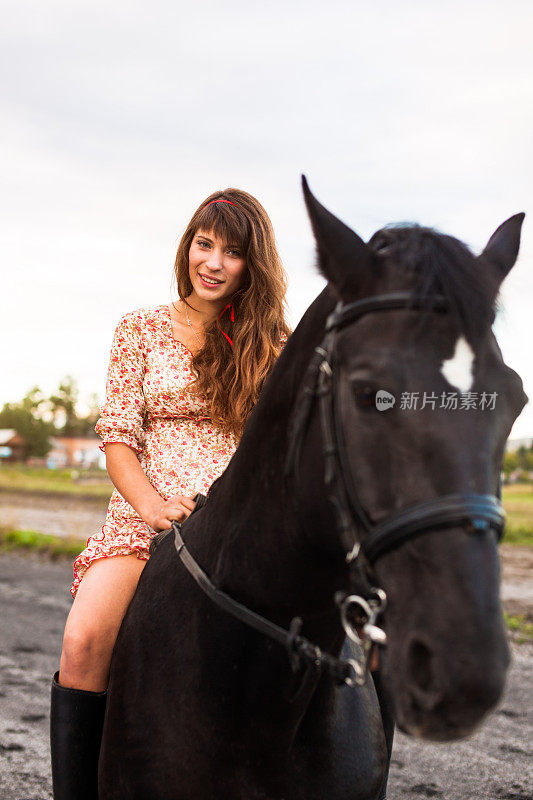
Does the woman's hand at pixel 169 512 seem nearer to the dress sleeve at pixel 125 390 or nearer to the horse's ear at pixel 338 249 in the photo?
the dress sleeve at pixel 125 390

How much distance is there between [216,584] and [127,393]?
3.42 feet

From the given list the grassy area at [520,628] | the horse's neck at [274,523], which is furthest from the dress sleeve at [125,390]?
the grassy area at [520,628]

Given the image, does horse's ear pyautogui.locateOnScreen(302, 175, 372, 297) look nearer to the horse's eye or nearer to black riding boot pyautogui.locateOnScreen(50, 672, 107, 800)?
the horse's eye

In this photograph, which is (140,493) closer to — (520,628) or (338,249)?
(338,249)

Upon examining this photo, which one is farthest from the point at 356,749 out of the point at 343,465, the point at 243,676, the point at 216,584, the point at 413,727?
the point at 343,465

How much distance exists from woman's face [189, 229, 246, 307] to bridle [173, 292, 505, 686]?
4.15 ft

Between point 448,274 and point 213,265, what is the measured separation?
1523 mm

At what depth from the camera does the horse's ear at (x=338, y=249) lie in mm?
1663

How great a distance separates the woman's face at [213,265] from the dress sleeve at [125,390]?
0.30m

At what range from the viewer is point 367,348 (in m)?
1.52

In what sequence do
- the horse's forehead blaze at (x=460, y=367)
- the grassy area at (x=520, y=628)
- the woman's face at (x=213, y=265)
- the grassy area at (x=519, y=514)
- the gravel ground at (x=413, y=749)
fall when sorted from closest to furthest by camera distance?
1. the horse's forehead blaze at (x=460, y=367)
2. the woman's face at (x=213, y=265)
3. the gravel ground at (x=413, y=749)
4. the grassy area at (x=520, y=628)
5. the grassy area at (x=519, y=514)

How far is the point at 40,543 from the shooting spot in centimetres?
1331

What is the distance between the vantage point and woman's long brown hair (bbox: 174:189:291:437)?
2787 mm

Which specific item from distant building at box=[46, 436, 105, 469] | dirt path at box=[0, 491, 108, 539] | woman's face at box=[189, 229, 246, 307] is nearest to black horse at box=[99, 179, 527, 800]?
woman's face at box=[189, 229, 246, 307]
